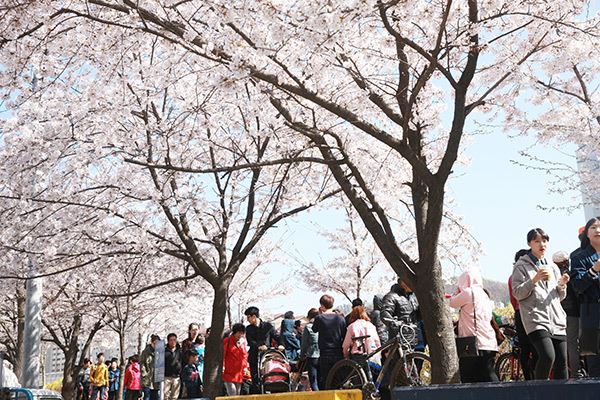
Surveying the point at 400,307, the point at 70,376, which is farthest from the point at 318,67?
the point at 70,376

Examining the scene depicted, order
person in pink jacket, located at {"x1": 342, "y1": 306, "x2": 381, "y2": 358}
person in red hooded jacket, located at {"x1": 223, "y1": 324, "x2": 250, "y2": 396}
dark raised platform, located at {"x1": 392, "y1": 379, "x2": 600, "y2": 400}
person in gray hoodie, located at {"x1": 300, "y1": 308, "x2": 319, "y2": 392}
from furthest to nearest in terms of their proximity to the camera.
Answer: person in red hooded jacket, located at {"x1": 223, "y1": 324, "x2": 250, "y2": 396} < person in gray hoodie, located at {"x1": 300, "y1": 308, "x2": 319, "y2": 392} < person in pink jacket, located at {"x1": 342, "y1": 306, "x2": 381, "y2": 358} < dark raised platform, located at {"x1": 392, "y1": 379, "x2": 600, "y2": 400}

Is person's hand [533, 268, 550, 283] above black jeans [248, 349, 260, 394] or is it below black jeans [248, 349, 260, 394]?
above

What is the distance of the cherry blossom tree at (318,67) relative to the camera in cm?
804

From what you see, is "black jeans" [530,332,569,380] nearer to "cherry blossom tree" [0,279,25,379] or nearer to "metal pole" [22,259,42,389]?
"metal pole" [22,259,42,389]

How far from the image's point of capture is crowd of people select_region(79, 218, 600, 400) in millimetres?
6508

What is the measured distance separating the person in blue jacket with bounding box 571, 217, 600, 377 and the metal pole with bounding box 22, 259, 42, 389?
34.8 feet

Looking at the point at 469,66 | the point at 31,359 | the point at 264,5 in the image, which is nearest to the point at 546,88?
the point at 469,66

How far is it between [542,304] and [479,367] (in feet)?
5.73

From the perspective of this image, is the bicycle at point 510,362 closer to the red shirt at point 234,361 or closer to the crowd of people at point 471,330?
the crowd of people at point 471,330

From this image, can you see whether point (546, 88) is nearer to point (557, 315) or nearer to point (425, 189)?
point (425, 189)

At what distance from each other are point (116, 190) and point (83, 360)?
648 inches

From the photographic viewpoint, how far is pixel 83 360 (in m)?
29.0

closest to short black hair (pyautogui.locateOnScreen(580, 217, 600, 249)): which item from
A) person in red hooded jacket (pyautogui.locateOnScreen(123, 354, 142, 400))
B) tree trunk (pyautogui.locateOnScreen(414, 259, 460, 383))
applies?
tree trunk (pyautogui.locateOnScreen(414, 259, 460, 383))

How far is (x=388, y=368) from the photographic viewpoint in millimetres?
9109
